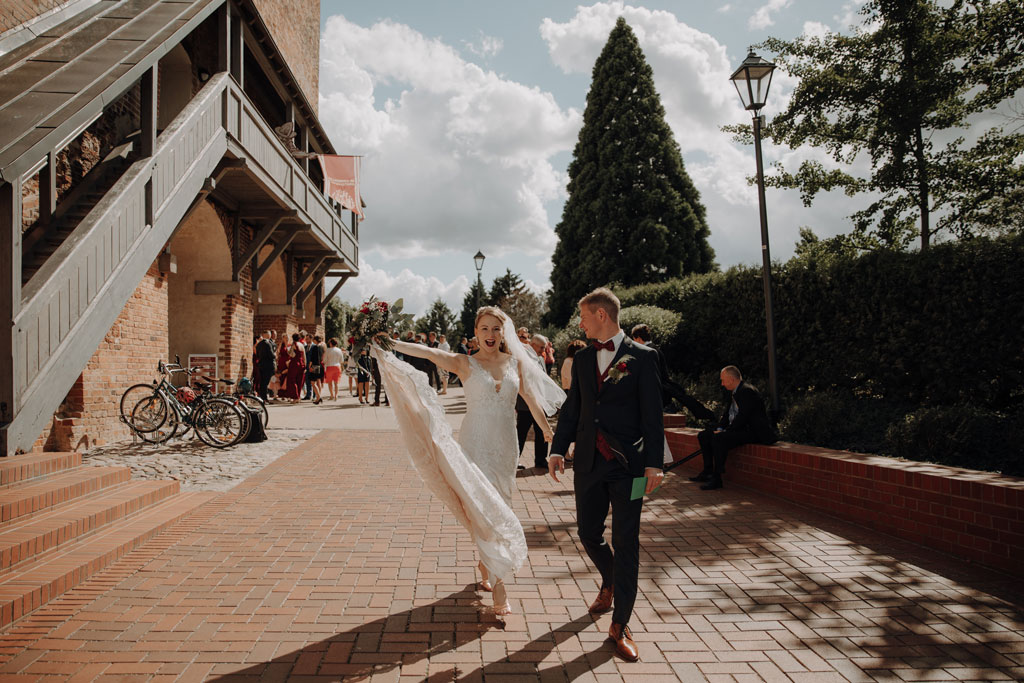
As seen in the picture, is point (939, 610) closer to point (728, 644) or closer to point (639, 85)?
point (728, 644)

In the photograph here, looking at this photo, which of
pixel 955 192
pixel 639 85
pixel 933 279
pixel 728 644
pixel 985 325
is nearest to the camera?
pixel 728 644

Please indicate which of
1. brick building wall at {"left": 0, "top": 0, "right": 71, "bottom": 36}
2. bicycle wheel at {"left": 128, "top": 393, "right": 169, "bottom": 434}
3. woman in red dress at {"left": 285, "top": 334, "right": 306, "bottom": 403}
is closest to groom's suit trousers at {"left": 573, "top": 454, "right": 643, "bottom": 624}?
bicycle wheel at {"left": 128, "top": 393, "right": 169, "bottom": 434}

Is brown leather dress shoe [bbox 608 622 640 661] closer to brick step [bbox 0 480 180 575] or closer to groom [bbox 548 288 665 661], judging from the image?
groom [bbox 548 288 665 661]

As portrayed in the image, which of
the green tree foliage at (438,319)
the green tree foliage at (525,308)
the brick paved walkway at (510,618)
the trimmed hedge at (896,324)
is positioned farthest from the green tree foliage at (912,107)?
the green tree foliage at (438,319)

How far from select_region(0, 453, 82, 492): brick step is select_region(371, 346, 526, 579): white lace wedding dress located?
3235 mm

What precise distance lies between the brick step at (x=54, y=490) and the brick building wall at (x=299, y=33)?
16.1m

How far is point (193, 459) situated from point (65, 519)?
4252 millimetres

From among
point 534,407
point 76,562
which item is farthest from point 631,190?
point 76,562

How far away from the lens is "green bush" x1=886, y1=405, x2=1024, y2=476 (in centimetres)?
663

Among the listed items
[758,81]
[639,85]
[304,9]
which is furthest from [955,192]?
[304,9]

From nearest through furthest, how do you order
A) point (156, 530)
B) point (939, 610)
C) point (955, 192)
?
point (939, 610) → point (156, 530) → point (955, 192)

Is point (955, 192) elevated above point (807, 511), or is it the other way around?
point (955, 192)

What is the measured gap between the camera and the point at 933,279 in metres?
8.48

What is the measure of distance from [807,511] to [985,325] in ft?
11.5
